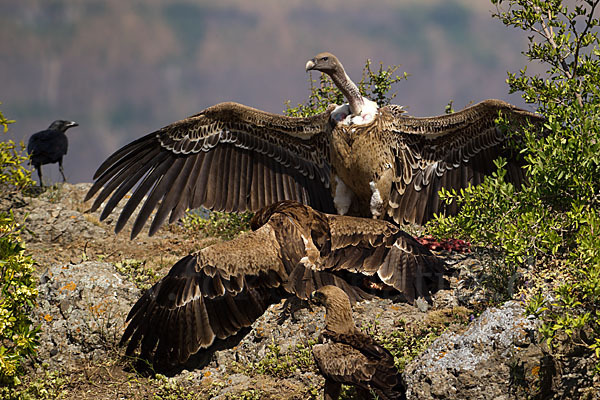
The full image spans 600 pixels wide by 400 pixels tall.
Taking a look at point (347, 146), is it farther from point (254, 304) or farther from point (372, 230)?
point (254, 304)

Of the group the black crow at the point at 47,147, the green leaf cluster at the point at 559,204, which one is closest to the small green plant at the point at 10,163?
the green leaf cluster at the point at 559,204

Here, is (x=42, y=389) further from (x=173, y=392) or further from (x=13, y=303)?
(x=173, y=392)

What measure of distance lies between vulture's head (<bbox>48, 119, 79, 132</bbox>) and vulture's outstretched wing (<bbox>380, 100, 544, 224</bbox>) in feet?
34.4

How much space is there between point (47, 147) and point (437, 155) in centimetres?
1008

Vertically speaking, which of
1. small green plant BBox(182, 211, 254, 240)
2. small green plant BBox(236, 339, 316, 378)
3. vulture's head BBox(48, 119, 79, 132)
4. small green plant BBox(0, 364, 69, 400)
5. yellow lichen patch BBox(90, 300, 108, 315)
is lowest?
small green plant BBox(0, 364, 69, 400)

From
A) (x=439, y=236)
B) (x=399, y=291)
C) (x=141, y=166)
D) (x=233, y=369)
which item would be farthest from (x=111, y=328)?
(x=439, y=236)

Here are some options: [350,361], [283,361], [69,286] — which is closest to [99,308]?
[69,286]

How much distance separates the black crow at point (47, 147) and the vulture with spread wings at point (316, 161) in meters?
6.76

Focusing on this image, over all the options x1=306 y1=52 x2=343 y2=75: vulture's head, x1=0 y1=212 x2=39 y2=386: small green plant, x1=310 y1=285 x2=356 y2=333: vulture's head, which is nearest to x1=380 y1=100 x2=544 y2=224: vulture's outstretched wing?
x1=306 y1=52 x2=343 y2=75: vulture's head

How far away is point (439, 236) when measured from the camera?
21.6ft

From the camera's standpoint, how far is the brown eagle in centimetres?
504

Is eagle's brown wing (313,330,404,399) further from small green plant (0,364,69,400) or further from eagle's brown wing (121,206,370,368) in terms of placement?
small green plant (0,364,69,400)

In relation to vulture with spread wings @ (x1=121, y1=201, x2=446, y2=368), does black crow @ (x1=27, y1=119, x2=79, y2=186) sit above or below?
above

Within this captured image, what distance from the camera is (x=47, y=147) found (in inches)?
595
